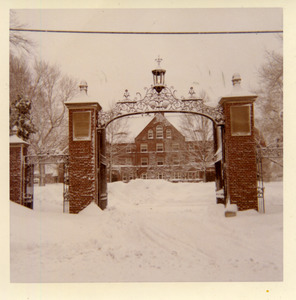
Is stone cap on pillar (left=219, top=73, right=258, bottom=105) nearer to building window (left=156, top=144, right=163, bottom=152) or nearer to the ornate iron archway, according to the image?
the ornate iron archway

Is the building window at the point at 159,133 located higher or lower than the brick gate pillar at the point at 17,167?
higher

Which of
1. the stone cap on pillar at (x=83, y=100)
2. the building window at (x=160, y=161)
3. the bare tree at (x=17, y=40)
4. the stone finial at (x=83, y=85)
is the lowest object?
the building window at (x=160, y=161)

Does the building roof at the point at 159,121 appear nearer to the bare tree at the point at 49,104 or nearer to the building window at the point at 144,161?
the building window at the point at 144,161

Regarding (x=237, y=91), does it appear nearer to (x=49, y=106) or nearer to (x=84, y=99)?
(x=84, y=99)

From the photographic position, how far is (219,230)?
7.20m

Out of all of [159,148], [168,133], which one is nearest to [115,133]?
[168,133]

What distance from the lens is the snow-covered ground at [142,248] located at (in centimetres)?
560

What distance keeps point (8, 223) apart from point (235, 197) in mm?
5982

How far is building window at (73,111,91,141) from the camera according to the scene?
345 inches

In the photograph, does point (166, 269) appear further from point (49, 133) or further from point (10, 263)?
point (49, 133)

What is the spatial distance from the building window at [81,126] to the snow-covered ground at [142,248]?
7.86 feet

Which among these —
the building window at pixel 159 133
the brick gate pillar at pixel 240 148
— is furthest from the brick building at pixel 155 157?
the brick gate pillar at pixel 240 148

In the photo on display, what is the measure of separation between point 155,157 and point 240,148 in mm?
18765
